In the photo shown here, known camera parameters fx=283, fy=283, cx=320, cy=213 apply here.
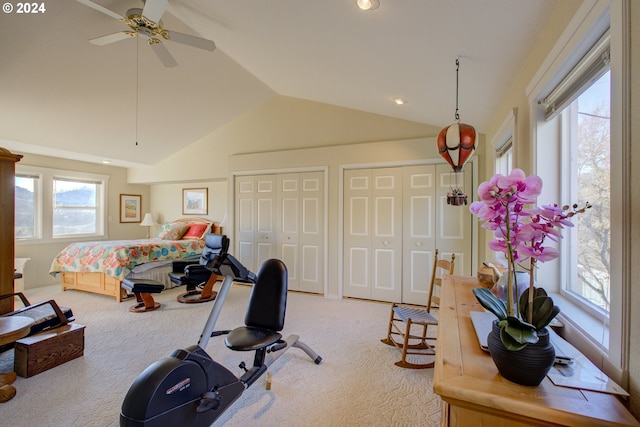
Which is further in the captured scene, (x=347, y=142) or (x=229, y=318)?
(x=347, y=142)

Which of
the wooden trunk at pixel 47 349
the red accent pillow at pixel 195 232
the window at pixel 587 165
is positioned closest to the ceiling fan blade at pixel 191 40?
the window at pixel 587 165

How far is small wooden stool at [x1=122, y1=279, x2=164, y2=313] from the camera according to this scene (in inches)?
145

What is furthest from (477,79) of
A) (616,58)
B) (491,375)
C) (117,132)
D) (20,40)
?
(117,132)

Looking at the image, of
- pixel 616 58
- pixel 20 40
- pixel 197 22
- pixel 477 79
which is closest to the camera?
pixel 616 58

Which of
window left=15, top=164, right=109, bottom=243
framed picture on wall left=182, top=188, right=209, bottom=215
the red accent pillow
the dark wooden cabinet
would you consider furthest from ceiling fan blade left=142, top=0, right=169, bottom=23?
window left=15, top=164, right=109, bottom=243

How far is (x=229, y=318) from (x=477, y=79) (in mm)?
3613

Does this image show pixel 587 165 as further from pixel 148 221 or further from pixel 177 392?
pixel 148 221

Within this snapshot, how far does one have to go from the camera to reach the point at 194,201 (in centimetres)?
637

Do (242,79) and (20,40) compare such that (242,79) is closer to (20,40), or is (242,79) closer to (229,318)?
(20,40)

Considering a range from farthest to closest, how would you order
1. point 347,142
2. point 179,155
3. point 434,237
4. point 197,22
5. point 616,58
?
point 179,155 → point 347,142 → point 434,237 → point 197,22 → point 616,58

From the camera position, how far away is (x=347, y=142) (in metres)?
4.36

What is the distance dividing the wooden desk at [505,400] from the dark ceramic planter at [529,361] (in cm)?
2

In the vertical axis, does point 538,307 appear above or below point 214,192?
below

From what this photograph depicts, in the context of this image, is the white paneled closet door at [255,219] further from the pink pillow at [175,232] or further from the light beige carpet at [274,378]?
the light beige carpet at [274,378]
